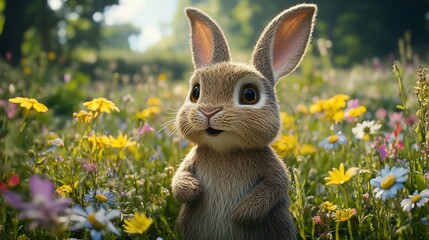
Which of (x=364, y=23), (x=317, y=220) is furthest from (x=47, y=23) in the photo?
(x=364, y=23)

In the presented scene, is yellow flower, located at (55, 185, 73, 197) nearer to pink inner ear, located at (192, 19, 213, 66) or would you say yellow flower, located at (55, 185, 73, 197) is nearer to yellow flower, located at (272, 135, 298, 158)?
pink inner ear, located at (192, 19, 213, 66)

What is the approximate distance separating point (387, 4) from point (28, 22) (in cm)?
2685

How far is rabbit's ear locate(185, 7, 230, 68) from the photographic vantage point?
2736 millimetres

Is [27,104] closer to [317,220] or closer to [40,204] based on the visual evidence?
[40,204]

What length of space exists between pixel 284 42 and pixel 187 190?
120 cm

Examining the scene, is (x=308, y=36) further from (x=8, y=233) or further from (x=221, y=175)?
(x=8, y=233)

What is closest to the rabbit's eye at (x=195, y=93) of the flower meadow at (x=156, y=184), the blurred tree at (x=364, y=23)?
the flower meadow at (x=156, y=184)

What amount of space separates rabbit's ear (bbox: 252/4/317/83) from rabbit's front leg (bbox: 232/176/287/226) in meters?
0.75

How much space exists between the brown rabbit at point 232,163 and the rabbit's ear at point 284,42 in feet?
0.65

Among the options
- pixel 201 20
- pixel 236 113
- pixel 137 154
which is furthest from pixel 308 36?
pixel 137 154

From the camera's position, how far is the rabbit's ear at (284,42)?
2.61 m

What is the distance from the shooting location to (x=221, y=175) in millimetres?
2256

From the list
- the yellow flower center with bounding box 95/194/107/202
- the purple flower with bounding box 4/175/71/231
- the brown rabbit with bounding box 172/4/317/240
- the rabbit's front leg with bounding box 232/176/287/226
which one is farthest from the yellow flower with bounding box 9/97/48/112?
the purple flower with bounding box 4/175/71/231

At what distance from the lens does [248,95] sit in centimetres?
226
